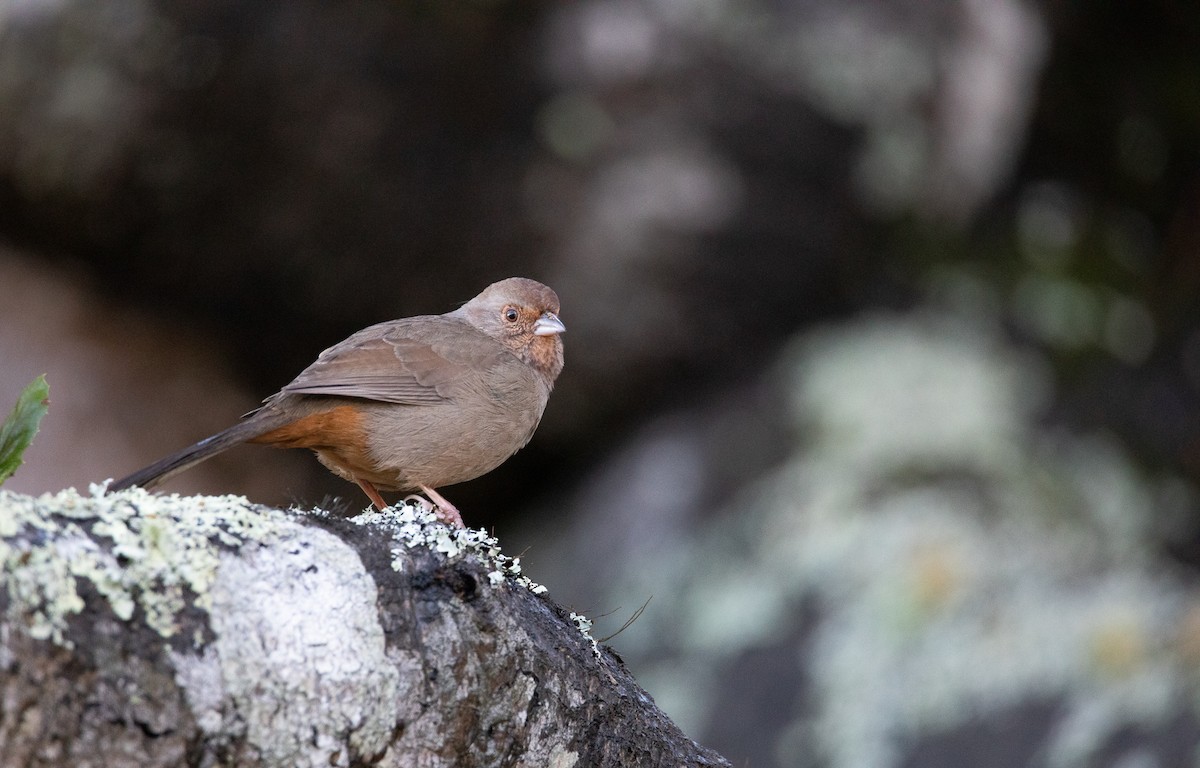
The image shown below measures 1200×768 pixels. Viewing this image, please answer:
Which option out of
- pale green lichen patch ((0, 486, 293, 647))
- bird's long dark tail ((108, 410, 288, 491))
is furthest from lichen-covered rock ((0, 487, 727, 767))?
bird's long dark tail ((108, 410, 288, 491))

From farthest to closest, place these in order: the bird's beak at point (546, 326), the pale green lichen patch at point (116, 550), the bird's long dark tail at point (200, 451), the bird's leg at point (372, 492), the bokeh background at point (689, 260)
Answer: the bokeh background at point (689, 260) < the bird's beak at point (546, 326) < the bird's leg at point (372, 492) < the bird's long dark tail at point (200, 451) < the pale green lichen patch at point (116, 550)

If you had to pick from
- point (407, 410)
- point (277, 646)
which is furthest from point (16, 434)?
point (407, 410)

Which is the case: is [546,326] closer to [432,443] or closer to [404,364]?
[404,364]

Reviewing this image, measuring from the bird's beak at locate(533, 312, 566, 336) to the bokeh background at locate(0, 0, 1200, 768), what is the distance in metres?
2.30

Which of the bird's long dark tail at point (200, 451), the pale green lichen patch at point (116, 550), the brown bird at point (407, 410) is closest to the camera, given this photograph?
the pale green lichen patch at point (116, 550)

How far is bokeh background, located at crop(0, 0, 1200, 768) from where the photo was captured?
6453 millimetres

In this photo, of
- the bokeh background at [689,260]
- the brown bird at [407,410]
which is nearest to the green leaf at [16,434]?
the brown bird at [407,410]

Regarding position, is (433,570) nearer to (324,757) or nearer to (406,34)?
(324,757)

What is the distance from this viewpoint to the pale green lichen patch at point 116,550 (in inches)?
70.1

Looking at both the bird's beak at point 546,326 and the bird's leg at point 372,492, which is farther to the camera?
the bird's beak at point 546,326

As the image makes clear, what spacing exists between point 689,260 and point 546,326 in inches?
116

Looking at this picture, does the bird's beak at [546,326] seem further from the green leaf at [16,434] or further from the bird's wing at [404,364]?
the green leaf at [16,434]

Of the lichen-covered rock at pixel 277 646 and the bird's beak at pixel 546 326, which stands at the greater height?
the bird's beak at pixel 546 326

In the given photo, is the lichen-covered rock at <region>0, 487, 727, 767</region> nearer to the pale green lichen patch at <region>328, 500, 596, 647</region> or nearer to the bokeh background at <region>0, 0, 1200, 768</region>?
the pale green lichen patch at <region>328, 500, 596, 647</region>
